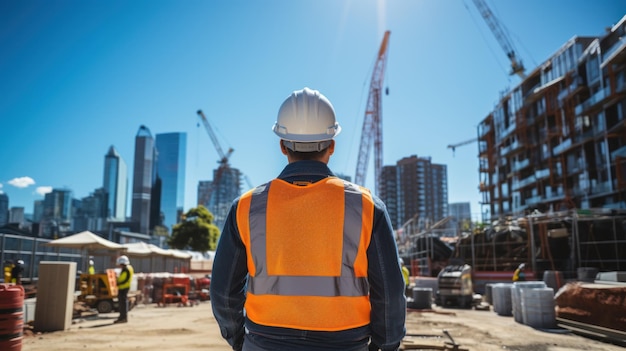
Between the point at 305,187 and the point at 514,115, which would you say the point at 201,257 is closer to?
the point at 514,115

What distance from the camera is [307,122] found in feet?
7.11

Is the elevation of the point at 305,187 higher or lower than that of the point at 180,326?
higher

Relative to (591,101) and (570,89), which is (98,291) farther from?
(570,89)

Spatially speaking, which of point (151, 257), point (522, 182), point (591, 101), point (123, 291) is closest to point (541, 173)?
point (522, 182)

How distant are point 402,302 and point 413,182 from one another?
14531 centimetres

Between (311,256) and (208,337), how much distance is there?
8973 millimetres

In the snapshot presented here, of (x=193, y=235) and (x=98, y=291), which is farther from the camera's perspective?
(x=193, y=235)

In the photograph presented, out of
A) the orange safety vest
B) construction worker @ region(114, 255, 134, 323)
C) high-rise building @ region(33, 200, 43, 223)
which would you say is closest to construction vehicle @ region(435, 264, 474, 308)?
construction worker @ region(114, 255, 134, 323)

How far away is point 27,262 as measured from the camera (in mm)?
17797

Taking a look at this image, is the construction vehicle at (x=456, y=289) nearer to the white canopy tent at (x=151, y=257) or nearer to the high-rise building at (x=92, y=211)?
the white canopy tent at (x=151, y=257)

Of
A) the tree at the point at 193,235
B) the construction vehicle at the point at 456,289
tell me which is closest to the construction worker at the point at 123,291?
the construction vehicle at the point at 456,289

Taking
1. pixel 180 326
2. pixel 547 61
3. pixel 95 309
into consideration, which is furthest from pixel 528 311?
pixel 547 61

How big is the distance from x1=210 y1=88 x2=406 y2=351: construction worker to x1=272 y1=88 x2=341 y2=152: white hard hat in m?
0.24

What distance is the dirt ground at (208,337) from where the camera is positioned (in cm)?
882
